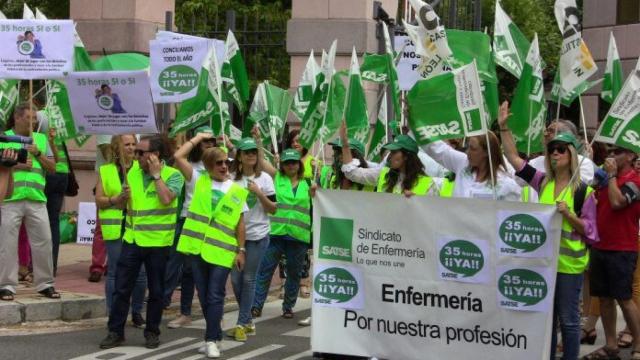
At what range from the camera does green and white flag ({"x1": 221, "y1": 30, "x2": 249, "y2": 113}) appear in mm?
11586

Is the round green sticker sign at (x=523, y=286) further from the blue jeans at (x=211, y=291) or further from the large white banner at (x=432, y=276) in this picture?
the blue jeans at (x=211, y=291)

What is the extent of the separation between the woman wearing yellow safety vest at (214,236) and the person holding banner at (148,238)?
0.28 meters

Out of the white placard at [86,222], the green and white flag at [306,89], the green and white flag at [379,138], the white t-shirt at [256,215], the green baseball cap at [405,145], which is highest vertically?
the green and white flag at [306,89]

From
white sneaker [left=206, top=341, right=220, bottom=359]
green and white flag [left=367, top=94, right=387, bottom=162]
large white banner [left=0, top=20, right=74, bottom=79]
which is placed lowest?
white sneaker [left=206, top=341, right=220, bottom=359]

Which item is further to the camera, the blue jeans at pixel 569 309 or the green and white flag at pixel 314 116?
the green and white flag at pixel 314 116

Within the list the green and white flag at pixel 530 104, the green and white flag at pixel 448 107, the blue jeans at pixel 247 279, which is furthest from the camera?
the blue jeans at pixel 247 279

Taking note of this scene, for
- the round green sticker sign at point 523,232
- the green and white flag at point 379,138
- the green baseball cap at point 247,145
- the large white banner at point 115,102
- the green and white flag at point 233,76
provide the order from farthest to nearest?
the green and white flag at point 233,76, the green and white flag at point 379,138, the green baseball cap at point 247,145, the large white banner at point 115,102, the round green sticker sign at point 523,232

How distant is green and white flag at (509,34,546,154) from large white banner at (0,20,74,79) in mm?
4185

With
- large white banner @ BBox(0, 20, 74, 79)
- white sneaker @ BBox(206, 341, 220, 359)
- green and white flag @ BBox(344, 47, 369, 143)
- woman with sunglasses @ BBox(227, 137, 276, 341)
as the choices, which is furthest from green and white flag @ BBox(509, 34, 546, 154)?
large white banner @ BBox(0, 20, 74, 79)

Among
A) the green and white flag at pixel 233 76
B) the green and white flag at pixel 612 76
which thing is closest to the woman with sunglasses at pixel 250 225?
the green and white flag at pixel 233 76

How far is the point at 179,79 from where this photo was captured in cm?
1108

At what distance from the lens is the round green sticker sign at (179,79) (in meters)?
11.0

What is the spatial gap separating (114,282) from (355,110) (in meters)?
2.70

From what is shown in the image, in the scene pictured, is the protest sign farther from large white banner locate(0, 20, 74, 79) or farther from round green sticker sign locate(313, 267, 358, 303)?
round green sticker sign locate(313, 267, 358, 303)
